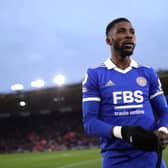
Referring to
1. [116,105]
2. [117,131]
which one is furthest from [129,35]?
[117,131]

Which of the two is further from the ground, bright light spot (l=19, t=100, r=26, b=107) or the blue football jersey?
the blue football jersey

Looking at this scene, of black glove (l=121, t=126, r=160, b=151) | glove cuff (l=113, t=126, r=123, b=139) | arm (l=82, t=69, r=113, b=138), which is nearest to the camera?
black glove (l=121, t=126, r=160, b=151)

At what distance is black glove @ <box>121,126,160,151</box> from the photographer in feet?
10.3

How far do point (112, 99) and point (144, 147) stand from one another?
0.43 metres

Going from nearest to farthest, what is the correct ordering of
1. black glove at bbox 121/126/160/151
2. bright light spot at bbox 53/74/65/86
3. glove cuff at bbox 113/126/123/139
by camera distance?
black glove at bbox 121/126/160/151, glove cuff at bbox 113/126/123/139, bright light spot at bbox 53/74/65/86

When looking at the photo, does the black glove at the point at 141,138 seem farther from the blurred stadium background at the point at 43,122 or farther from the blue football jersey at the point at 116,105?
the blurred stadium background at the point at 43,122

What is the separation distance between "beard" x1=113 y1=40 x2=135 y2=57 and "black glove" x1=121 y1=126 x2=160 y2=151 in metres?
0.54

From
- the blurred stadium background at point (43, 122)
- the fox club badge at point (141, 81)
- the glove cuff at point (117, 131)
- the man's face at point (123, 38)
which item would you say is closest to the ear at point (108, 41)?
the man's face at point (123, 38)

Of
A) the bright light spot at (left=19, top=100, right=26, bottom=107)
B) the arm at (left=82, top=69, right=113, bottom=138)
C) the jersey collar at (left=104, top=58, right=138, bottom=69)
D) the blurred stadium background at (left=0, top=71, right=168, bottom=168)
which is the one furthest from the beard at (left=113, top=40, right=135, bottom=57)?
the bright light spot at (left=19, top=100, right=26, bottom=107)

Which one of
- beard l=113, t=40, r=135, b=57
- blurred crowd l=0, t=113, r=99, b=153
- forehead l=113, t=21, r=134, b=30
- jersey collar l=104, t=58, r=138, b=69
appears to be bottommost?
blurred crowd l=0, t=113, r=99, b=153

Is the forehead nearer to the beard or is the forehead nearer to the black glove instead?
the beard

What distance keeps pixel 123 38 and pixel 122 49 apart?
0.07m

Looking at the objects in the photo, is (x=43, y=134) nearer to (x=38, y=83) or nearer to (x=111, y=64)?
(x=38, y=83)

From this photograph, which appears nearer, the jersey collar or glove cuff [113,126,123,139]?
glove cuff [113,126,123,139]
